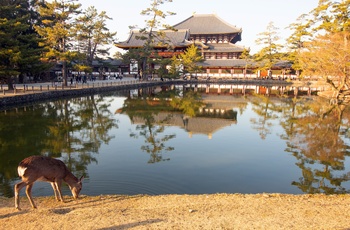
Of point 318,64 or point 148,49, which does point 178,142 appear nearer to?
point 318,64

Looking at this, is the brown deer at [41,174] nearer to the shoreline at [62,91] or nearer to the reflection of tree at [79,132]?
the reflection of tree at [79,132]

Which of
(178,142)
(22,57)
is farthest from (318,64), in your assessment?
(22,57)

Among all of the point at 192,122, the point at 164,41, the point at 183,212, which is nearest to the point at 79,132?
the point at 192,122

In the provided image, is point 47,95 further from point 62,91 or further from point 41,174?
point 41,174

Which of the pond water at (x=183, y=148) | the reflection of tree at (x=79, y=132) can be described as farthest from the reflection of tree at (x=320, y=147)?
the reflection of tree at (x=79, y=132)

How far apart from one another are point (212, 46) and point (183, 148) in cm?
6083

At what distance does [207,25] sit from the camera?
76188 millimetres

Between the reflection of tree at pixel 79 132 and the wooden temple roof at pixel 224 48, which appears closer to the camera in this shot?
the reflection of tree at pixel 79 132

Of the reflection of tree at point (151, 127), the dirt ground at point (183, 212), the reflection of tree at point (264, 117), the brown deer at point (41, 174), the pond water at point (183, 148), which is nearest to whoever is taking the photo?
the dirt ground at point (183, 212)

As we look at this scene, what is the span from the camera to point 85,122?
1977cm

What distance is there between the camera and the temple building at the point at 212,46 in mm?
64375

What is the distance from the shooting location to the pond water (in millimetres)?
9664

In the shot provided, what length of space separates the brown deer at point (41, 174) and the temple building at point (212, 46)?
5517 cm

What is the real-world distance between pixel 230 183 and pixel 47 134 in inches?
456
